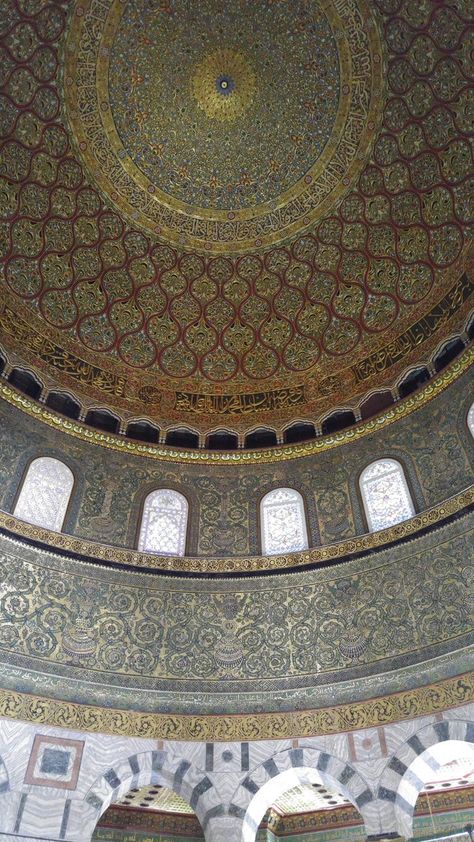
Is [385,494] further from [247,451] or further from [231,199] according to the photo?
[231,199]

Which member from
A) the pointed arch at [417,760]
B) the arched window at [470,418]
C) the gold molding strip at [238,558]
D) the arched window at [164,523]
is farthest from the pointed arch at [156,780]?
the arched window at [470,418]

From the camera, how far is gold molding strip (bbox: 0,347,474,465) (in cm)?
1112

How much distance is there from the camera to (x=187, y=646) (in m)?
9.98

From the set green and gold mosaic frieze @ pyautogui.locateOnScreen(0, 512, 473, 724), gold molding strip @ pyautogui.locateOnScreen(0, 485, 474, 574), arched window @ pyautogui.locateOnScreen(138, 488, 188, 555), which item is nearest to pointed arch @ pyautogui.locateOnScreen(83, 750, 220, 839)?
green and gold mosaic frieze @ pyautogui.locateOnScreen(0, 512, 473, 724)

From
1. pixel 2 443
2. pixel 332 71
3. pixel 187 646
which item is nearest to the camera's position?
pixel 187 646

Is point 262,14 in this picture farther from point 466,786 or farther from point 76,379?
point 466,786

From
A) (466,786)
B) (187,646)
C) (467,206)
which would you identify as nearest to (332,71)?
(467,206)

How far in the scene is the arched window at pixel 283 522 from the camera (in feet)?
36.2

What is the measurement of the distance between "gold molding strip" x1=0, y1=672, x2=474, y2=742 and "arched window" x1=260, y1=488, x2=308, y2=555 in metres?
2.67

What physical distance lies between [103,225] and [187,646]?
26.1 feet

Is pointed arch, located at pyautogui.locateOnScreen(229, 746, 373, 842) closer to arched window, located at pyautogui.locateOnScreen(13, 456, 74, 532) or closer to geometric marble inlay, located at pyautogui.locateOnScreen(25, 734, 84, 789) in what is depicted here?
geometric marble inlay, located at pyautogui.locateOnScreen(25, 734, 84, 789)

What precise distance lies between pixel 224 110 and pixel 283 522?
26.0 feet

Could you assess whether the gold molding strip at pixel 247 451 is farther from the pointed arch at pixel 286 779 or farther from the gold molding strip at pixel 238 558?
the pointed arch at pixel 286 779

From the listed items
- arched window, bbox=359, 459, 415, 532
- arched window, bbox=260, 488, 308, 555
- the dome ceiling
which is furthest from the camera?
the dome ceiling
